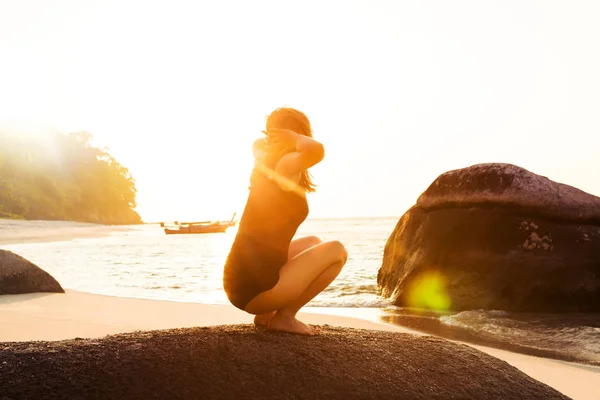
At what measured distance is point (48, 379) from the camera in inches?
114

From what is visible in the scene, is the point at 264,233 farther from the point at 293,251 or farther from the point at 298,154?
the point at 298,154

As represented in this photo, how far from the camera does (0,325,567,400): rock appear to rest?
2.92m

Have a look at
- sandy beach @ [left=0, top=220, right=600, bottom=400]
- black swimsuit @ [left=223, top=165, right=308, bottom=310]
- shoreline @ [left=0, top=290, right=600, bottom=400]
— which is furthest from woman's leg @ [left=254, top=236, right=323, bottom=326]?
shoreline @ [left=0, top=290, right=600, bottom=400]

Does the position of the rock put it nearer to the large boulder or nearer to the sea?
the sea

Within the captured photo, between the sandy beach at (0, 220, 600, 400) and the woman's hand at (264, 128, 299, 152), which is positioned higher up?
the woman's hand at (264, 128, 299, 152)

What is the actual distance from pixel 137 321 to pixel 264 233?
13.7 feet

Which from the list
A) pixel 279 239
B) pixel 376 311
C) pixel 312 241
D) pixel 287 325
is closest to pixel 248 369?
pixel 287 325

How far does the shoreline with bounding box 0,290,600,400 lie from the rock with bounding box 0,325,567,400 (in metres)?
1.51

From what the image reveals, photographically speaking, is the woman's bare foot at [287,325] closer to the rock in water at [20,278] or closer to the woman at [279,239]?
the woman at [279,239]

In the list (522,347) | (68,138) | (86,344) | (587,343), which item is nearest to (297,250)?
(86,344)

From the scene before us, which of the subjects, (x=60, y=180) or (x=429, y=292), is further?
(x=60, y=180)

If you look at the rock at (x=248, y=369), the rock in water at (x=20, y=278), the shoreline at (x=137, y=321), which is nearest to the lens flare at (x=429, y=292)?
the shoreline at (x=137, y=321)

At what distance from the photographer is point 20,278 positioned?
936 cm

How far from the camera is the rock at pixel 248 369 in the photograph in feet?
9.57
